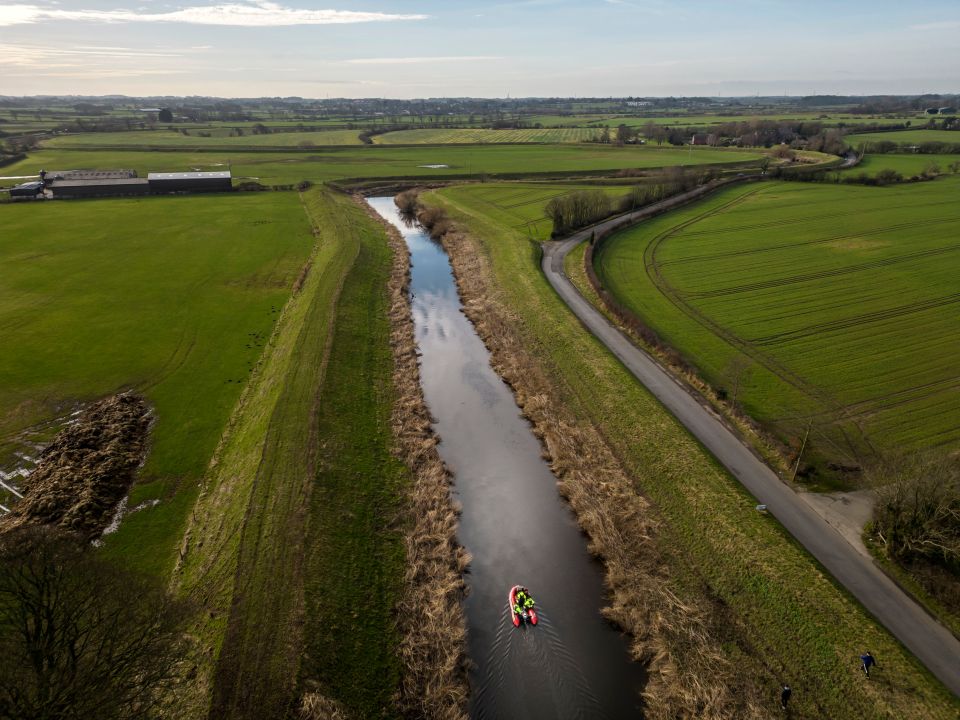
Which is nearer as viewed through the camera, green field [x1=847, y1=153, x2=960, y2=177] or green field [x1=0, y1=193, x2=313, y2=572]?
green field [x1=0, y1=193, x2=313, y2=572]

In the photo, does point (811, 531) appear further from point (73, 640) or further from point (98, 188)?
point (98, 188)

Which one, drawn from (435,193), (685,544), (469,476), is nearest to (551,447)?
(469,476)

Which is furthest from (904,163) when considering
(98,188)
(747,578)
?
(98,188)

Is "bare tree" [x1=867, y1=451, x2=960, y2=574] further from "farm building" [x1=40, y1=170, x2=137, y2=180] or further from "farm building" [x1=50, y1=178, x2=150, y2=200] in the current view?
"farm building" [x1=40, y1=170, x2=137, y2=180]

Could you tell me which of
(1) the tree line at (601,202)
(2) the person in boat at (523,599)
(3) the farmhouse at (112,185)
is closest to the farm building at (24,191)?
(3) the farmhouse at (112,185)

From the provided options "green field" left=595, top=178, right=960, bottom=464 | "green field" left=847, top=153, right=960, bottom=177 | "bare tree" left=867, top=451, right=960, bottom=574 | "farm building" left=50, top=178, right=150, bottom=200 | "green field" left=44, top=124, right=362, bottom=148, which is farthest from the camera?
"green field" left=44, top=124, right=362, bottom=148

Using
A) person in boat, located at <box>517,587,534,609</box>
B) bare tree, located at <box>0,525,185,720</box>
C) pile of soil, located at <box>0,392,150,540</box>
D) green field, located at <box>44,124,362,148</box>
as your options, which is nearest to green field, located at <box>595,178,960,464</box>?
person in boat, located at <box>517,587,534,609</box>

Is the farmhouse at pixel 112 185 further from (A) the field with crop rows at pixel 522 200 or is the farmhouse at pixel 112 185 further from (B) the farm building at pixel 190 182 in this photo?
(A) the field with crop rows at pixel 522 200
